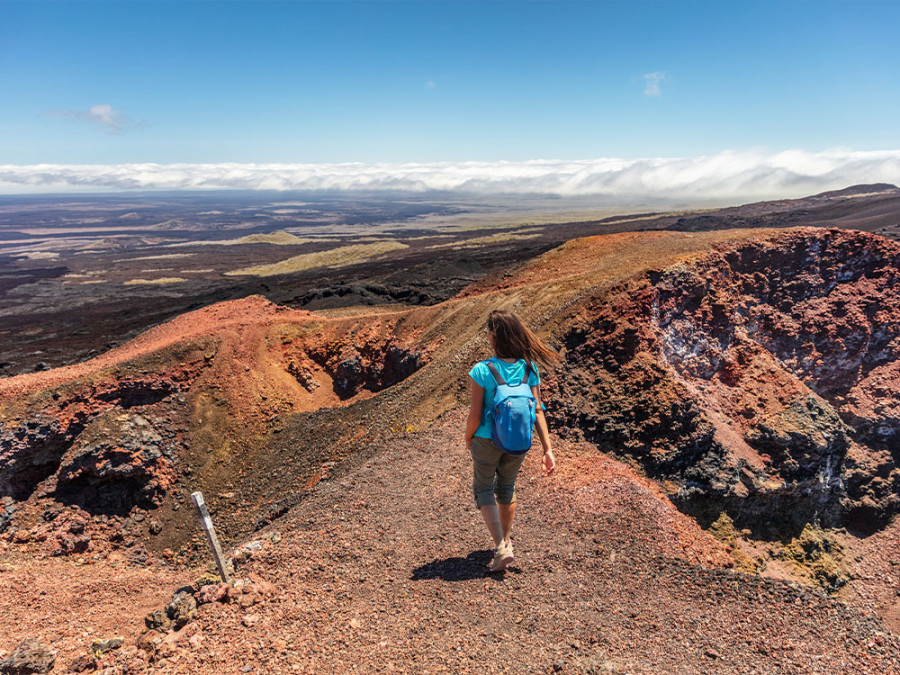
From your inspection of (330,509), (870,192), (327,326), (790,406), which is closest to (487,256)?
(327,326)

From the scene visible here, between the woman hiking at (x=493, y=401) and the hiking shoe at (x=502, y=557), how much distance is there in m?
0.44

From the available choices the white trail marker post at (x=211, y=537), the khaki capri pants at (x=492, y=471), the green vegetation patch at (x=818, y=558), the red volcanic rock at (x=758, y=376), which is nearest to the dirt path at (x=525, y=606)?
the white trail marker post at (x=211, y=537)

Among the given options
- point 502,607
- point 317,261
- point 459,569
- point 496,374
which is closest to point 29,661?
point 459,569

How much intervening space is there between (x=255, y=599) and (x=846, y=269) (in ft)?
56.9

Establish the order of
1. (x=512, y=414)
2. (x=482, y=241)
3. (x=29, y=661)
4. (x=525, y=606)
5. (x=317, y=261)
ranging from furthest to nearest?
(x=482, y=241), (x=317, y=261), (x=525, y=606), (x=512, y=414), (x=29, y=661)

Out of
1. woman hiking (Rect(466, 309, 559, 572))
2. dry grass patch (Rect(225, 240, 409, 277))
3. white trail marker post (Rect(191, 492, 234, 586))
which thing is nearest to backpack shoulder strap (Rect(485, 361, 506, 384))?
woman hiking (Rect(466, 309, 559, 572))

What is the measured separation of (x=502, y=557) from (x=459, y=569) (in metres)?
0.63

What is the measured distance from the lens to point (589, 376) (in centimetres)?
1059

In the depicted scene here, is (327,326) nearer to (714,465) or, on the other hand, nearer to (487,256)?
(714,465)

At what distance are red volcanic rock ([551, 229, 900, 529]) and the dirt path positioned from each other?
2472 millimetres

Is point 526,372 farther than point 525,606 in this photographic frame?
No

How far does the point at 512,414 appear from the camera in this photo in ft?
14.2

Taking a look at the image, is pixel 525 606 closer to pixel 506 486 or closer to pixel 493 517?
pixel 493 517

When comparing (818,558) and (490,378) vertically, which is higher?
(490,378)
